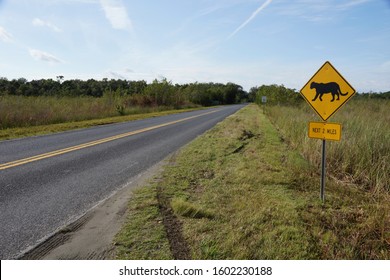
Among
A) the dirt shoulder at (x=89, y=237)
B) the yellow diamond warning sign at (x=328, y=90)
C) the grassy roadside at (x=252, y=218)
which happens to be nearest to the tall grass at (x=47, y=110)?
the grassy roadside at (x=252, y=218)

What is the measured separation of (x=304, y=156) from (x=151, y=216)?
16.4 feet

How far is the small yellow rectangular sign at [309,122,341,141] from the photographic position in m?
4.24

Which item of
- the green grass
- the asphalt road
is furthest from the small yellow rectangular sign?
the green grass

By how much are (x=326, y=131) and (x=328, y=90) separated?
66 centimetres

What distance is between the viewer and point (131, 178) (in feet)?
18.0

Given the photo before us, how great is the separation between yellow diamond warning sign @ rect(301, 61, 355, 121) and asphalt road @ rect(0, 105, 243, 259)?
3769mm

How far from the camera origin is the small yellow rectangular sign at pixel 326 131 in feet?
13.9

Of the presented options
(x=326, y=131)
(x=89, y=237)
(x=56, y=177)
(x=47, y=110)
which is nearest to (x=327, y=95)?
(x=326, y=131)

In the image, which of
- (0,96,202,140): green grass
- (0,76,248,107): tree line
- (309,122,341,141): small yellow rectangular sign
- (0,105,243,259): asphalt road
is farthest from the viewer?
(0,76,248,107): tree line

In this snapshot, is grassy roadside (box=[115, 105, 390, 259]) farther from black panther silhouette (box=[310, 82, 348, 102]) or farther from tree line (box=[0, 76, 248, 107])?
tree line (box=[0, 76, 248, 107])

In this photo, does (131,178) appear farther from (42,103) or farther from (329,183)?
(42,103)

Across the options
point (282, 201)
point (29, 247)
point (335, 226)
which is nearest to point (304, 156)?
point (282, 201)

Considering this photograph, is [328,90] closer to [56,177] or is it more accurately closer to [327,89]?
[327,89]

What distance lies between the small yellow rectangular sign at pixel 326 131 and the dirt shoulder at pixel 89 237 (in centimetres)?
326
